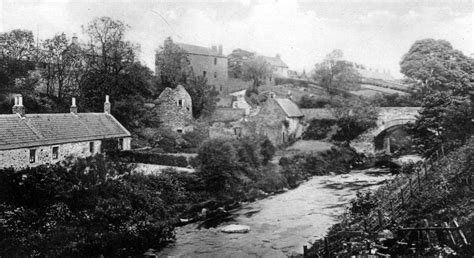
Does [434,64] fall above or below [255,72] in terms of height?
below

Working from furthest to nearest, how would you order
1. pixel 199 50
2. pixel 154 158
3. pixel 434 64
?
pixel 199 50 → pixel 434 64 → pixel 154 158

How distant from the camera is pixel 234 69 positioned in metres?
69.8

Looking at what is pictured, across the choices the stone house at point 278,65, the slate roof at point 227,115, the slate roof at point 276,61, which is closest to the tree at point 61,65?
the slate roof at point 227,115

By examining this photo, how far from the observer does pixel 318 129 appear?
45906mm

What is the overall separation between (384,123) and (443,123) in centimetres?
2048

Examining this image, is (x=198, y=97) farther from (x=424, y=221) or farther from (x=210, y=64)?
(x=424, y=221)

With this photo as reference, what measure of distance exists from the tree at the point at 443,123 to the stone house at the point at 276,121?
738 inches

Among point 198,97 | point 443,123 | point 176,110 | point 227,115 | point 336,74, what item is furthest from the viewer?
point 336,74

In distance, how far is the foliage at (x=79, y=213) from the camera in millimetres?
15281

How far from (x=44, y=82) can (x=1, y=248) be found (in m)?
25.7

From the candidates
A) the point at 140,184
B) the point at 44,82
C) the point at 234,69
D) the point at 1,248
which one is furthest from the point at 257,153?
the point at 234,69

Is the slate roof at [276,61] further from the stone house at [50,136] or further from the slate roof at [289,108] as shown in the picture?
the stone house at [50,136]

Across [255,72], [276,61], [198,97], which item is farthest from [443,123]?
[276,61]

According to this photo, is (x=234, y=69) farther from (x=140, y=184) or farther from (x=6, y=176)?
(x=6, y=176)
